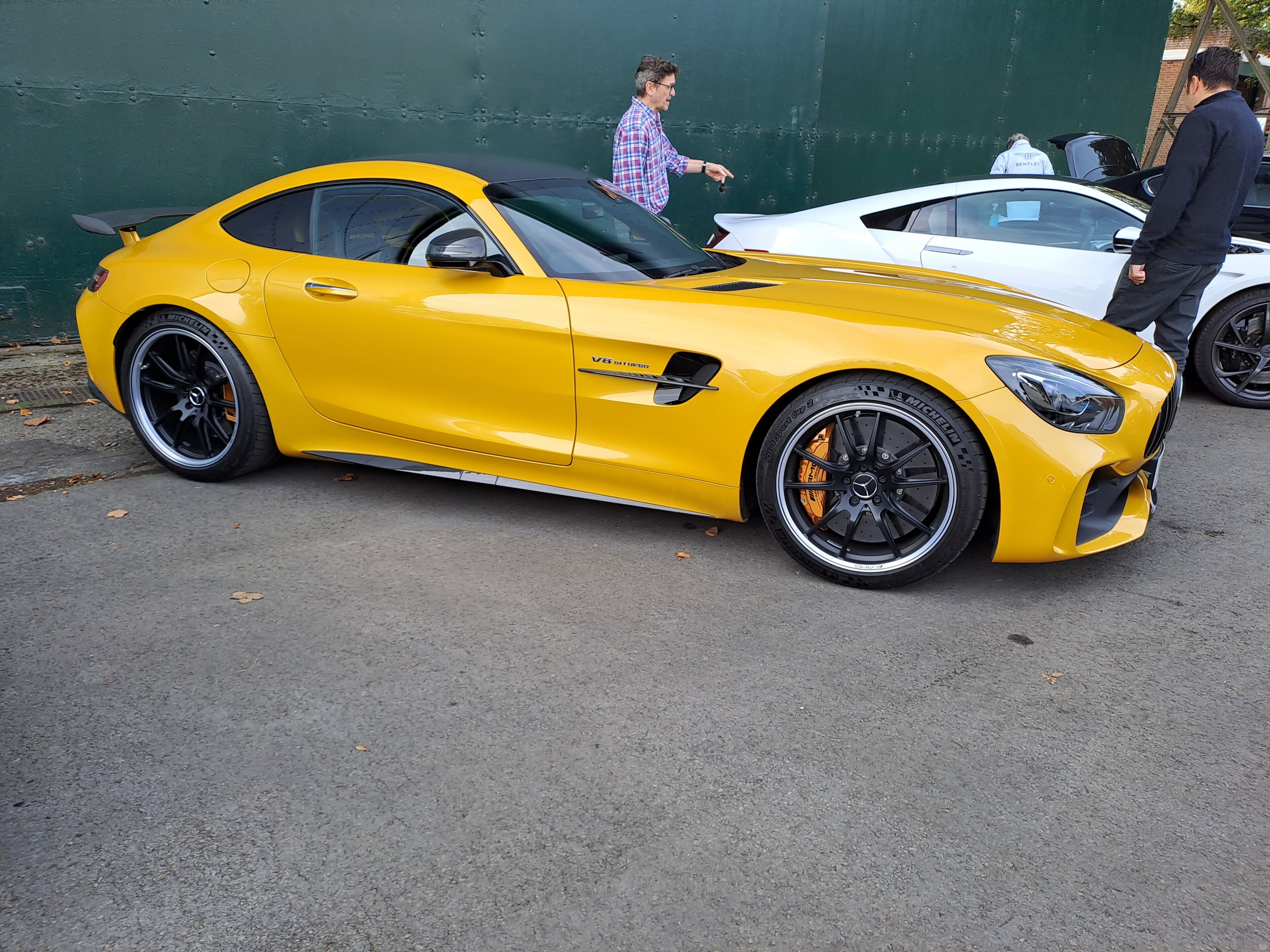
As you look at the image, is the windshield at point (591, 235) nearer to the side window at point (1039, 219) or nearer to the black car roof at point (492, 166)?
the black car roof at point (492, 166)

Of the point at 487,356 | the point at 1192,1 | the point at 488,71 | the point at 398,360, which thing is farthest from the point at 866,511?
the point at 1192,1

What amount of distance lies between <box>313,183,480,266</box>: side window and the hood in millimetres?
984

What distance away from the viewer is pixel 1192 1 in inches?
1217

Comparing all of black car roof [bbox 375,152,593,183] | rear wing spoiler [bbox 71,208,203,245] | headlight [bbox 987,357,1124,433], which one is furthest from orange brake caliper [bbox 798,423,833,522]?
rear wing spoiler [bbox 71,208,203,245]

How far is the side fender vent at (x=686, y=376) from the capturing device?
3664mm

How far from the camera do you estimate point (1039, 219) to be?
656cm

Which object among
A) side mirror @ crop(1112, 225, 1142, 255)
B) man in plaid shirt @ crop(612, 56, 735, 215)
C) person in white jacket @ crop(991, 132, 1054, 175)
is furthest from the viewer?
person in white jacket @ crop(991, 132, 1054, 175)

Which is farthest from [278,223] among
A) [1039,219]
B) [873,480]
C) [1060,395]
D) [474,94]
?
[1039,219]

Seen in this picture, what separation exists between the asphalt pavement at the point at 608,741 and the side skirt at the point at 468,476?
7.7 inches

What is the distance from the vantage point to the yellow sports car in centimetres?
345

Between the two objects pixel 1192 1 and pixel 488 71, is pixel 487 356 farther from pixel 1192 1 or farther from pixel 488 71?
pixel 1192 1

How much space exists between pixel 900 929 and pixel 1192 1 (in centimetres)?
3655

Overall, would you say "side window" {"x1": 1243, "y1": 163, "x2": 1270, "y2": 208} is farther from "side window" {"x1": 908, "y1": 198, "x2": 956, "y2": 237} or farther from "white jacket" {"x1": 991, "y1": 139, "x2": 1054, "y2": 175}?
"side window" {"x1": 908, "y1": 198, "x2": 956, "y2": 237}

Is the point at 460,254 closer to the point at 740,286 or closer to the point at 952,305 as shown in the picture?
the point at 740,286
